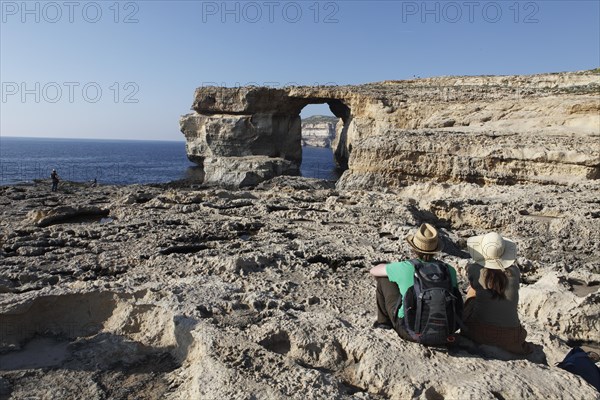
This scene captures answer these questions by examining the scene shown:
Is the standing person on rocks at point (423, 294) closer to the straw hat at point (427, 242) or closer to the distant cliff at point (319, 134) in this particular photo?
the straw hat at point (427, 242)

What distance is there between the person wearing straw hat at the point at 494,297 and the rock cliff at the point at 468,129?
50.8 feet

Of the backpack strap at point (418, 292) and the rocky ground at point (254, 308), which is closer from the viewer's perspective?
the backpack strap at point (418, 292)

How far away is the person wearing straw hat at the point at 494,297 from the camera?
397cm

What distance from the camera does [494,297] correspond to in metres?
3.97

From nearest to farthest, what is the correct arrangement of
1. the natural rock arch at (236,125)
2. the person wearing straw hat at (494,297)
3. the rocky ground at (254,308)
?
the rocky ground at (254,308) → the person wearing straw hat at (494,297) → the natural rock arch at (236,125)

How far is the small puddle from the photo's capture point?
14.2 feet

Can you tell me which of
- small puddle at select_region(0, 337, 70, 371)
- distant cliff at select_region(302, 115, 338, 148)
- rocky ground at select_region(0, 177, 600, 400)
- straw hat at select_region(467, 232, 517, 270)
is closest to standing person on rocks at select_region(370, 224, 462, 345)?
rocky ground at select_region(0, 177, 600, 400)

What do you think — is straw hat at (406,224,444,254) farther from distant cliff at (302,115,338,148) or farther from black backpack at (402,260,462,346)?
distant cliff at (302,115,338,148)

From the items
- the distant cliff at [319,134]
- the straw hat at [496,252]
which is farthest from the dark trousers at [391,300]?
the distant cliff at [319,134]

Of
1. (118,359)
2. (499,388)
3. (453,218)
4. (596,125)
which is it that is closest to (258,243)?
(118,359)

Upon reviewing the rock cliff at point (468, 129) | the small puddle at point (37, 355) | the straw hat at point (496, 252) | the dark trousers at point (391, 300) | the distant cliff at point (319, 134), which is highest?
the distant cliff at point (319, 134)

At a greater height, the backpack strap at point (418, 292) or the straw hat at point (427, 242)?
the straw hat at point (427, 242)

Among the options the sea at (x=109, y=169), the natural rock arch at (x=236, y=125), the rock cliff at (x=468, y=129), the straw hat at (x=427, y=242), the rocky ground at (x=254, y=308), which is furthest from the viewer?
Answer: the sea at (x=109, y=169)

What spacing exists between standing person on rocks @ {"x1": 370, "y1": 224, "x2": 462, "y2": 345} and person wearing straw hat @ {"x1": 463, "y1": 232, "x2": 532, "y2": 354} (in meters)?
0.35
